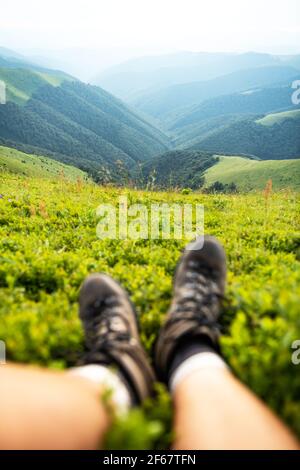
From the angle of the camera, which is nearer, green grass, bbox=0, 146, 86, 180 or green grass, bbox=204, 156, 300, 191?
green grass, bbox=0, 146, 86, 180

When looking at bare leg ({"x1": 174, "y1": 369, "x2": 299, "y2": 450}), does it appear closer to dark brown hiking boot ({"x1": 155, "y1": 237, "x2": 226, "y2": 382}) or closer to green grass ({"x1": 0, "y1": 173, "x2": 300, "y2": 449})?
green grass ({"x1": 0, "y1": 173, "x2": 300, "y2": 449})

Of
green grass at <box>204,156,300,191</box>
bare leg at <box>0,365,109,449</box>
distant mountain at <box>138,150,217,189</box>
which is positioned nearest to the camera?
bare leg at <box>0,365,109,449</box>

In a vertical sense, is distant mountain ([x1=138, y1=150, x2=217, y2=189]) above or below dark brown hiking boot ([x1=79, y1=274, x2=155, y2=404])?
above

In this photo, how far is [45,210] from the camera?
744 centimetres

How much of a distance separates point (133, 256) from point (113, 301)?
6.81 feet

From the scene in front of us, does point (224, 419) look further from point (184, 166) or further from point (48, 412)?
point (184, 166)

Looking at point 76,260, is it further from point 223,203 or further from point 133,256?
point 223,203

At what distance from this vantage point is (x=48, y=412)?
2.02m

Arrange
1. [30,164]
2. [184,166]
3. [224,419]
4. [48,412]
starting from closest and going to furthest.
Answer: [48,412] → [224,419] → [30,164] → [184,166]

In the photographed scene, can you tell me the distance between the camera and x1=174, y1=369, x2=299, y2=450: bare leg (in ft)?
6.57

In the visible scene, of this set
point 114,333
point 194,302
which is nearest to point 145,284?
point 194,302

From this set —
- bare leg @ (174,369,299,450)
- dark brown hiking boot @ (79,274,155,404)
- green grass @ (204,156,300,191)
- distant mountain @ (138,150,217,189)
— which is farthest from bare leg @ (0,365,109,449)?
distant mountain @ (138,150,217,189)

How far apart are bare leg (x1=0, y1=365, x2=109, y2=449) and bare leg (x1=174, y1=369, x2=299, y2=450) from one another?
53 centimetres

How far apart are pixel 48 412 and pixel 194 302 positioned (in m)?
1.72
